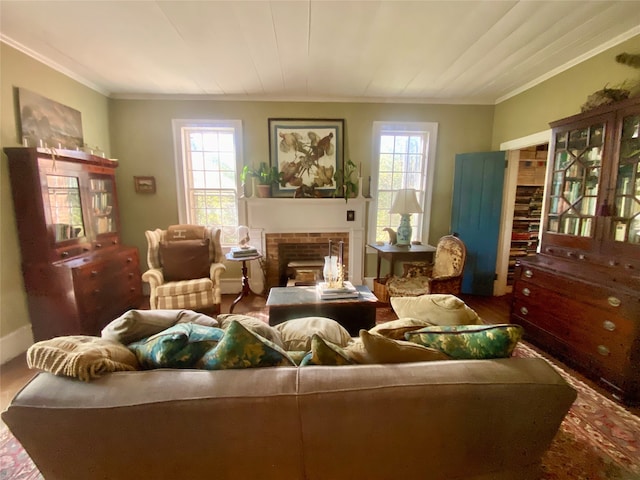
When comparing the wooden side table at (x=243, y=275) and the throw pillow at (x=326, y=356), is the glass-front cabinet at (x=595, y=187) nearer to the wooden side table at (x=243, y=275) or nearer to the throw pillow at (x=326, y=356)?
the throw pillow at (x=326, y=356)

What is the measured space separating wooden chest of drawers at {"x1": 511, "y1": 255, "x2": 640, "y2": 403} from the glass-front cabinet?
0.27m

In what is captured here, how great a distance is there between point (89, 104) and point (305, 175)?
2549 mm

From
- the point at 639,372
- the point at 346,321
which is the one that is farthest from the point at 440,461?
the point at 639,372

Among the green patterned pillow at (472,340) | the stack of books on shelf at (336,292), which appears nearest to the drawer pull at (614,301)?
the green patterned pillow at (472,340)

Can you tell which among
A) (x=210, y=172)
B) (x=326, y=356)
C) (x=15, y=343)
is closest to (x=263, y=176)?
(x=210, y=172)

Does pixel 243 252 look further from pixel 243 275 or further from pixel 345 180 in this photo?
pixel 345 180

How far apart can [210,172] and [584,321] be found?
4.10m

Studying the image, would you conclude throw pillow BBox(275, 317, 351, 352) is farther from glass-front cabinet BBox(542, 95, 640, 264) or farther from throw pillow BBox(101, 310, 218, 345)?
glass-front cabinet BBox(542, 95, 640, 264)

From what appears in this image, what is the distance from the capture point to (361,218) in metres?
3.81

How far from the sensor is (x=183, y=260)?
9.86ft

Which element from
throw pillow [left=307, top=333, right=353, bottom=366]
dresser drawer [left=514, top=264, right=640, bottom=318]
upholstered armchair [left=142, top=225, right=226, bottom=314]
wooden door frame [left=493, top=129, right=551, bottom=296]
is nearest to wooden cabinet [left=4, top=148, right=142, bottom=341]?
upholstered armchair [left=142, top=225, right=226, bottom=314]

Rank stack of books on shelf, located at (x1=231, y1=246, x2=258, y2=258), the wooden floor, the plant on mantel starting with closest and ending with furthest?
the wooden floor < stack of books on shelf, located at (x1=231, y1=246, x2=258, y2=258) < the plant on mantel

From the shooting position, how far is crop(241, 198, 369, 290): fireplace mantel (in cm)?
368

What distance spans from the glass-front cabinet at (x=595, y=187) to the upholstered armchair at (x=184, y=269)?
10.6 ft
